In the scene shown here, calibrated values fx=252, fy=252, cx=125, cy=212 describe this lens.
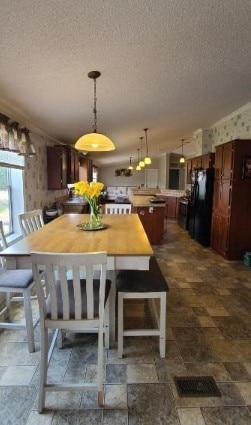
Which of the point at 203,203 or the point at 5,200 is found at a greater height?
the point at 5,200

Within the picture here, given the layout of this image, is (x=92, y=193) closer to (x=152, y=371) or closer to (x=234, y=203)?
(x=152, y=371)

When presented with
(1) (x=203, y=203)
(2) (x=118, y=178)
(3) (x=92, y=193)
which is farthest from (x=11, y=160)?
(2) (x=118, y=178)

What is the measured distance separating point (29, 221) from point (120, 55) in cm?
188

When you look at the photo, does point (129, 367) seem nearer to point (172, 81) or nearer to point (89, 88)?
point (89, 88)

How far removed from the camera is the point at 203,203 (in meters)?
4.97

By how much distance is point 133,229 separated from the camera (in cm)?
258

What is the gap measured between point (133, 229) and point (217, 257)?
2.41 meters

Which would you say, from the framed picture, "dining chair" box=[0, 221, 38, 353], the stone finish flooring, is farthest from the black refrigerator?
"dining chair" box=[0, 221, 38, 353]

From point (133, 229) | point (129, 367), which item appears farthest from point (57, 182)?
point (129, 367)

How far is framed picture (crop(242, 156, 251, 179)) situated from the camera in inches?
153

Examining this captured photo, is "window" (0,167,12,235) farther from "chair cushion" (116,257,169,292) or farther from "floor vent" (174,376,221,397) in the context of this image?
"floor vent" (174,376,221,397)

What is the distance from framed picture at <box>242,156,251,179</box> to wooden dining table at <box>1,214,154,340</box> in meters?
2.19

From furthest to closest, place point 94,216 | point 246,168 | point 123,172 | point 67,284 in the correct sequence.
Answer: point 123,172 → point 246,168 → point 94,216 → point 67,284

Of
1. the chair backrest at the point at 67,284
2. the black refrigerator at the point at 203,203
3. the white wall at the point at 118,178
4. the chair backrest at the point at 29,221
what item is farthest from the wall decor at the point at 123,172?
the chair backrest at the point at 67,284
